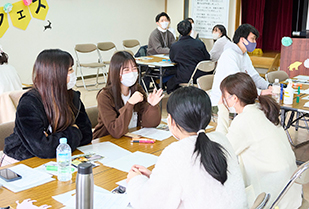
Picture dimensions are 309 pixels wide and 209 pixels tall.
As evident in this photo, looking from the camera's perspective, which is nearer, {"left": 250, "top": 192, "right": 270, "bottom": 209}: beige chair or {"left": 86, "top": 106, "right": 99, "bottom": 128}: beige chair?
{"left": 250, "top": 192, "right": 270, "bottom": 209}: beige chair

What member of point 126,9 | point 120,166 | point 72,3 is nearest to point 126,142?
point 120,166

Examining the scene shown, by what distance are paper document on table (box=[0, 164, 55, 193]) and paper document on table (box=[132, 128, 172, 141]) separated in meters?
0.79

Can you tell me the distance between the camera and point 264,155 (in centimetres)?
178

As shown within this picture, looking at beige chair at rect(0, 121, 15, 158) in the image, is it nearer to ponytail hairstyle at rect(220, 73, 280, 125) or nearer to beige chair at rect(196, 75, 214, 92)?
ponytail hairstyle at rect(220, 73, 280, 125)

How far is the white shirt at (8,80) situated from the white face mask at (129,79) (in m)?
1.69

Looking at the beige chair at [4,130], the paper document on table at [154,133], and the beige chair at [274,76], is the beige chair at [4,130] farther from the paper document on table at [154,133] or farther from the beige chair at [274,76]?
the beige chair at [274,76]

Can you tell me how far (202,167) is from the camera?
1178 mm

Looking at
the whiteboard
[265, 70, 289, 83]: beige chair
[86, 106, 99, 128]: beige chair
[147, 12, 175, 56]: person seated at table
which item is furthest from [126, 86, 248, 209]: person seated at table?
the whiteboard

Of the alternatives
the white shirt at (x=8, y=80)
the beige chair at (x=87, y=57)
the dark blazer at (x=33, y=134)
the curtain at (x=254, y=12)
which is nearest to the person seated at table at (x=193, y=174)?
the dark blazer at (x=33, y=134)

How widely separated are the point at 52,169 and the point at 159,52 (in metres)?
4.84

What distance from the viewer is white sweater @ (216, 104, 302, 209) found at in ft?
5.76

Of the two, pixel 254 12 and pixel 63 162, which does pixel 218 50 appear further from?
pixel 63 162

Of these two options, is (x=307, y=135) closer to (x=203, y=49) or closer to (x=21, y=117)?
(x=203, y=49)

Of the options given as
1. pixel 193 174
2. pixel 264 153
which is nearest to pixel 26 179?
pixel 193 174
